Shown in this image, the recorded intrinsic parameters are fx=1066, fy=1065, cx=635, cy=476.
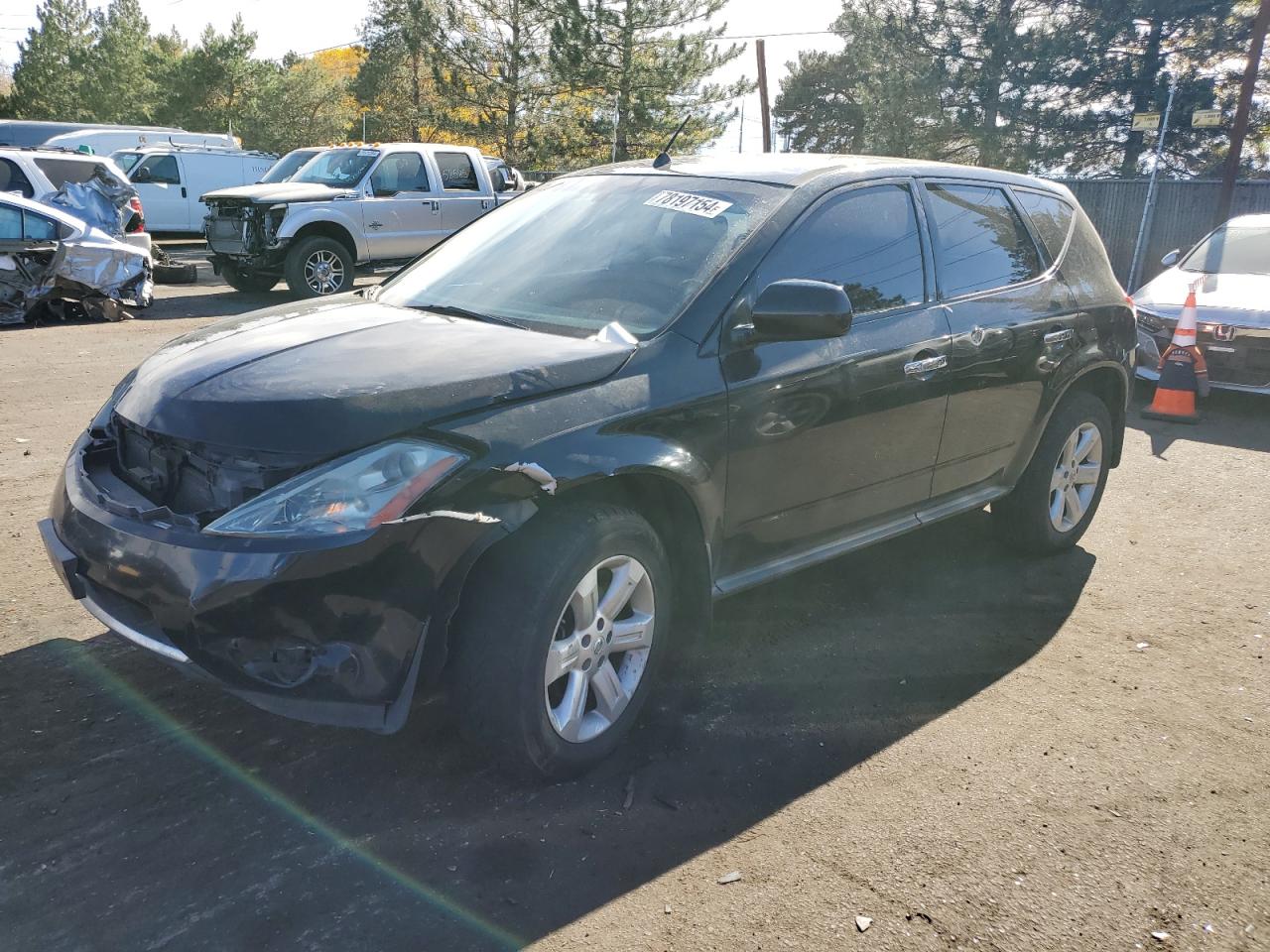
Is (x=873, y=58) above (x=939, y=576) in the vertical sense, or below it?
above

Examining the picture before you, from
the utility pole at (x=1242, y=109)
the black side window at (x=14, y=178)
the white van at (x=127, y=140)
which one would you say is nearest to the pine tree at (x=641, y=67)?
the white van at (x=127, y=140)

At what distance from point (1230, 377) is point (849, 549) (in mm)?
6288

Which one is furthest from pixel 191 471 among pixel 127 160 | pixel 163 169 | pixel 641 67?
pixel 641 67

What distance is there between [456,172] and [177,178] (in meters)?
9.27

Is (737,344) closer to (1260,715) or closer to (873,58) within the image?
(1260,715)

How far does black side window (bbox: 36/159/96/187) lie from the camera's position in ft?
39.2

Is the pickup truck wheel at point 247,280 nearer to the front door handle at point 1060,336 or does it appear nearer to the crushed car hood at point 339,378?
the crushed car hood at point 339,378

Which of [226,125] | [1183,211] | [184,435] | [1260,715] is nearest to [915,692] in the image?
[1260,715]

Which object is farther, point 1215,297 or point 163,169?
point 163,169

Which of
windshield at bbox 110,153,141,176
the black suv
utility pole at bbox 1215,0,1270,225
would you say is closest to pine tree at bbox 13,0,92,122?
windshield at bbox 110,153,141,176

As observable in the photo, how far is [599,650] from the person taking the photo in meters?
3.07

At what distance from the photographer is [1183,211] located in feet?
62.2

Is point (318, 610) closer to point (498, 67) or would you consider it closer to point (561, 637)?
point (561, 637)

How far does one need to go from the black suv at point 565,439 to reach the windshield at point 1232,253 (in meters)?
6.28
